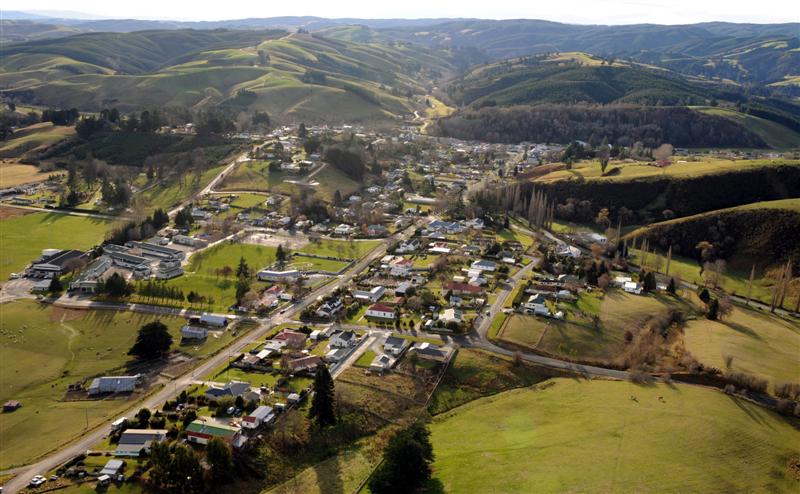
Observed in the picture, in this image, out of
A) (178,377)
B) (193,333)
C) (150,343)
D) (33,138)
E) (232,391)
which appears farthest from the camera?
(33,138)

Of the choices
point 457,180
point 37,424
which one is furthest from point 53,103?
point 37,424

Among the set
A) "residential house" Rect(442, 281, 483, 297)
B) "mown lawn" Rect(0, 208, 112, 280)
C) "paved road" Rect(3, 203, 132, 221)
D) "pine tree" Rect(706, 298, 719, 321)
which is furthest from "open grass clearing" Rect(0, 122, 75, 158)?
"pine tree" Rect(706, 298, 719, 321)

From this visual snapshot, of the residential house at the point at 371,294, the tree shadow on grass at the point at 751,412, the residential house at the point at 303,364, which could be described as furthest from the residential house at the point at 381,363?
the tree shadow on grass at the point at 751,412

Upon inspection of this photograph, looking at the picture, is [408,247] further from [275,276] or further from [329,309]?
[329,309]

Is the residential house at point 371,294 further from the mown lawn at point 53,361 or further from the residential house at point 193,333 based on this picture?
the residential house at point 193,333

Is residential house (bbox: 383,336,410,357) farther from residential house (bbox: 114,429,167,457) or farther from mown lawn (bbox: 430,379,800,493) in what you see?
residential house (bbox: 114,429,167,457)

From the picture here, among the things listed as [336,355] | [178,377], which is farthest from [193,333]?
[336,355]
